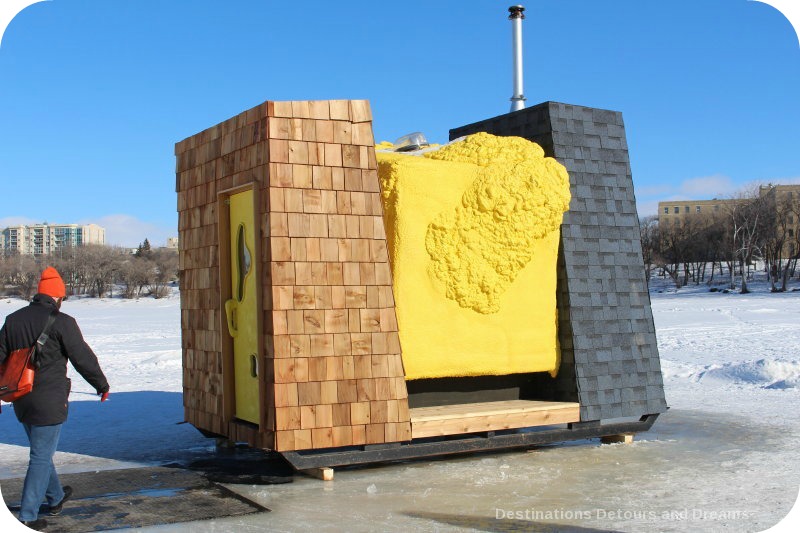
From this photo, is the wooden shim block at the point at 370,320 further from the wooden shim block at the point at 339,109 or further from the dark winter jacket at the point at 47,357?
the dark winter jacket at the point at 47,357

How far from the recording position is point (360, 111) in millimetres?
6707

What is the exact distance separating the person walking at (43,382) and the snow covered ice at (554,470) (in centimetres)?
89

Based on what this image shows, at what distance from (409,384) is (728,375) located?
678cm

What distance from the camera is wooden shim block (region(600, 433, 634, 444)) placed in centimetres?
814

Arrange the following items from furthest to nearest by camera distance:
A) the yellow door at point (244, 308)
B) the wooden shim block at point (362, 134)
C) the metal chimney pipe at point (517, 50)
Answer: the metal chimney pipe at point (517, 50) < the yellow door at point (244, 308) < the wooden shim block at point (362, 134)

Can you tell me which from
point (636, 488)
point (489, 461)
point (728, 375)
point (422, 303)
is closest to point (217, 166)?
point (422, 303)

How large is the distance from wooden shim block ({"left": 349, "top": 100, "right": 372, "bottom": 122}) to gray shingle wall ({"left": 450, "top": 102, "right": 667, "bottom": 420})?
7.23 feet

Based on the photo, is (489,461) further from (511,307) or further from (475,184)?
(475,184)

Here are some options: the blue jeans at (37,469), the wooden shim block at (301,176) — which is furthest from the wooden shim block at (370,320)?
the blue jeans at (37,469)

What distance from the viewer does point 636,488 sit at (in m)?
6.27

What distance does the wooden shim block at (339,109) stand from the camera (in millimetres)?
6629

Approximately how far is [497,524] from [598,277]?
3.54 metres

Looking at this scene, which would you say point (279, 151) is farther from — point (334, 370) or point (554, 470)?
point (554, 470)

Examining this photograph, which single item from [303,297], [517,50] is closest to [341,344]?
[303,297]
